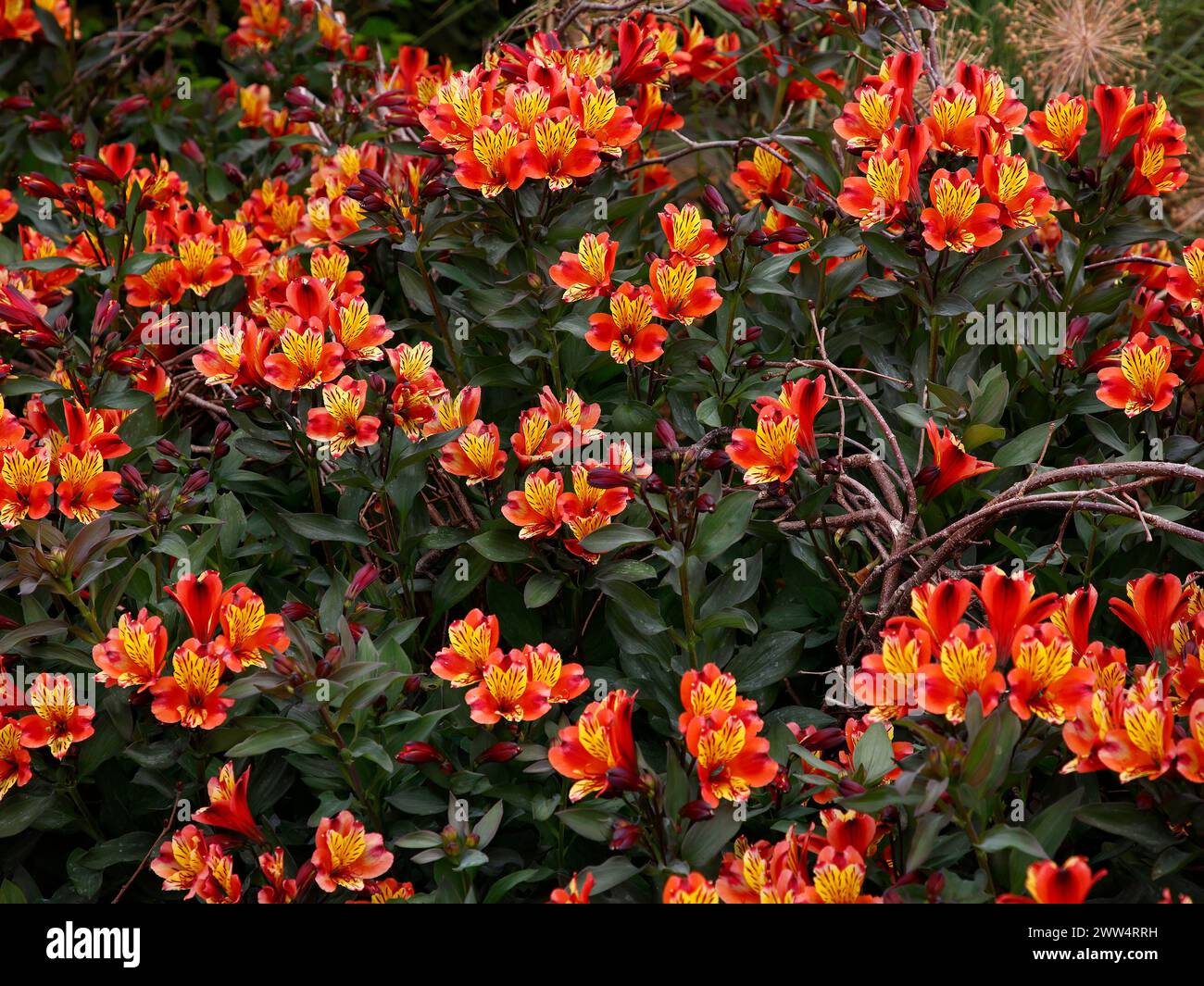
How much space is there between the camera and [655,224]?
2.85m

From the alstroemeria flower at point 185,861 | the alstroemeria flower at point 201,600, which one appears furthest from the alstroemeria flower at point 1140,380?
the alstroemeria flower at point 185,861

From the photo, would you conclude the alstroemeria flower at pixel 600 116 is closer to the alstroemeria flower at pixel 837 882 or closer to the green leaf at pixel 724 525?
the green leaf at pixel 724 525

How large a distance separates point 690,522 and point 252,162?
2204mm

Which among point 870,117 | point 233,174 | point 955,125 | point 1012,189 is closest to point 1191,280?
point 1012,189

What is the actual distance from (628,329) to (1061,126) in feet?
2.85

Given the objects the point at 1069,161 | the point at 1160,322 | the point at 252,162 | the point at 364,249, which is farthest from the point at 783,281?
the point at 252,162

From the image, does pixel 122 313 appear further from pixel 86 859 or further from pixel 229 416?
pixel 86 859

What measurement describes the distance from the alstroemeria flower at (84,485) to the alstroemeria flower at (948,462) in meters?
Answer: 1.31

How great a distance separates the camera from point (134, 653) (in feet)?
5.43

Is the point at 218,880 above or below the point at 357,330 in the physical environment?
below

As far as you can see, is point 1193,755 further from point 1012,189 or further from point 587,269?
point 587,269

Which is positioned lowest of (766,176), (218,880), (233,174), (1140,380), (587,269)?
(218,880)

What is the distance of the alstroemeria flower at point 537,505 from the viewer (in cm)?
179

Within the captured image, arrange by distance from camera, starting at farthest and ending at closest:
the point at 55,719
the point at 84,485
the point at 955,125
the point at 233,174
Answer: the point at 233,174 < the point at 955,125 < the point at 84,485 < the point at 55,719
